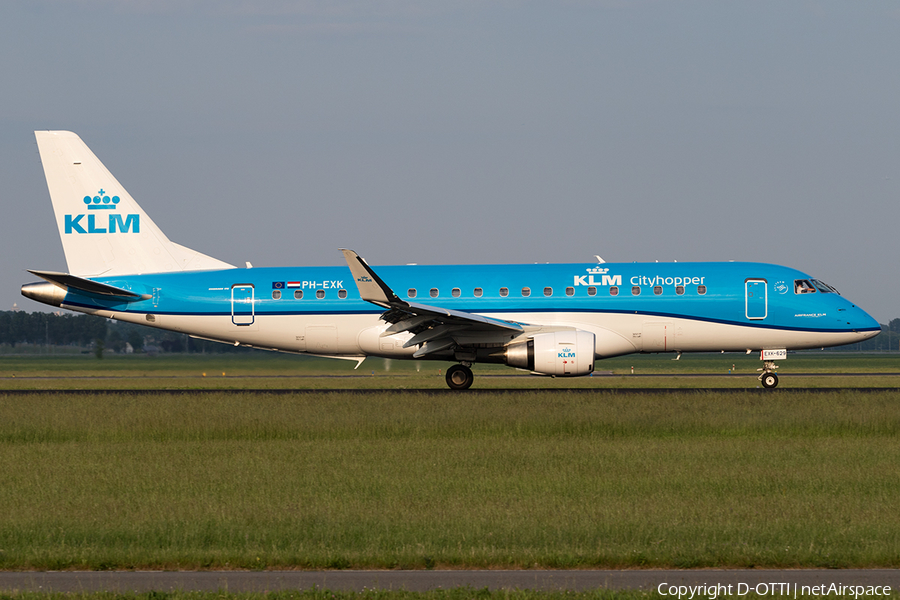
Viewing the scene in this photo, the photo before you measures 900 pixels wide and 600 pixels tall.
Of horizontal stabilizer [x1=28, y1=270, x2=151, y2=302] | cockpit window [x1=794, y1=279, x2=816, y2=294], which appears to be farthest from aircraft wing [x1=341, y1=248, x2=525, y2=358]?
cockpit window [x1=794, y1=279, x2=816, y2=294]

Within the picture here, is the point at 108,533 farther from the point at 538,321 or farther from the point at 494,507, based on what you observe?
the point at 538,321

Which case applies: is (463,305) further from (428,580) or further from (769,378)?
(428,580)

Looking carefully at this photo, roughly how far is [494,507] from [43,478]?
Answer: 26.6ft

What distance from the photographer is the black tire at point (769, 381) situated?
110 ft

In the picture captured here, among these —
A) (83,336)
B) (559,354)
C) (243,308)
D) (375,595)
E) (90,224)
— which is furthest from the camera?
(83,336)

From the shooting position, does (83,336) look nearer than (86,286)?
No

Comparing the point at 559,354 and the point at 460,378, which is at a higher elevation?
the point at 559,354

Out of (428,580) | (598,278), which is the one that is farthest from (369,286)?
(428,580)

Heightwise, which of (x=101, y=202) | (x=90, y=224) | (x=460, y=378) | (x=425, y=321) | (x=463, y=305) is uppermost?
(x=101, y=202)

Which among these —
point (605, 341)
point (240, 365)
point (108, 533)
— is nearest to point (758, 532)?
point (108, 533)

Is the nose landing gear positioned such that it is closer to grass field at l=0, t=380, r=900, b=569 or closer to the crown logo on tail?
grass field at l=0, t=380, r=900, b=569

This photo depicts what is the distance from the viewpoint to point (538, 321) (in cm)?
3238

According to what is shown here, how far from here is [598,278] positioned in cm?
3272

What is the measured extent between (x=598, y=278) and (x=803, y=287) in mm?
7075
